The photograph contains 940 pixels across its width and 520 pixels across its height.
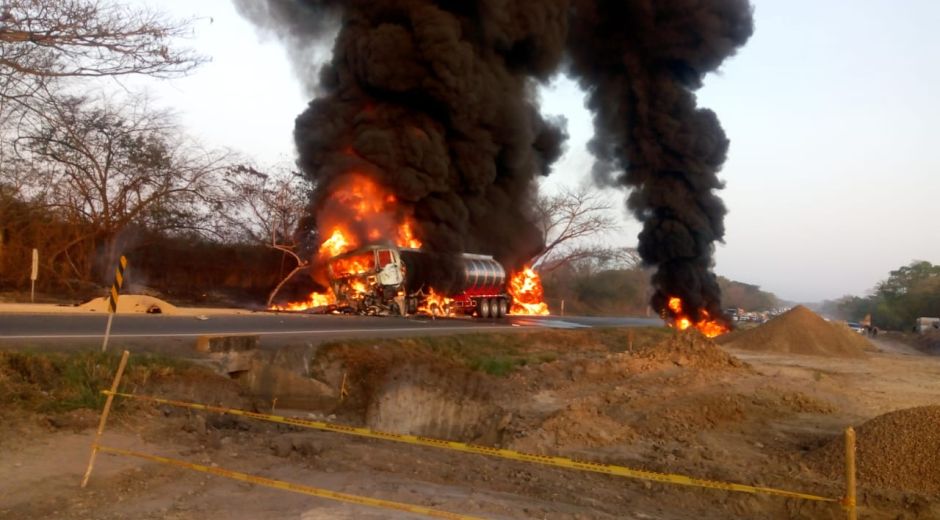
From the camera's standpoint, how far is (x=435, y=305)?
34.6m

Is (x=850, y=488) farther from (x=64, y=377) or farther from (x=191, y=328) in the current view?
(x=191, y=328)

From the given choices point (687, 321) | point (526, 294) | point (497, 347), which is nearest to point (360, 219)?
point (497, 347)

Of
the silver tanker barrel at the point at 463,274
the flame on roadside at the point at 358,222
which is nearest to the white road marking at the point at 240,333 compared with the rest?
the silver tanker barrel at the point at 463,274

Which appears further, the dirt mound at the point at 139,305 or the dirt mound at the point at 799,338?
the dirt mound at the point at 799,338

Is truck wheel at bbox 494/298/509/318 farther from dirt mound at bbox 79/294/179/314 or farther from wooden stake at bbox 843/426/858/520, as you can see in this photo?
wooden stake at bbox 843/426/858/520

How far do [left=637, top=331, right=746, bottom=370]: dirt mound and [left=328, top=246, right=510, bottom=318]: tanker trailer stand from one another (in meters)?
12.3

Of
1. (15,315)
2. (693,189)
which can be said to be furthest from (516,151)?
(15,315)

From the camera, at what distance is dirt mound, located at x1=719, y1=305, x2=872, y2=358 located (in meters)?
32.1

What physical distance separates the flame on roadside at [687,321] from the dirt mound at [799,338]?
110 centimetres

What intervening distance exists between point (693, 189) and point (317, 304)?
626 inches

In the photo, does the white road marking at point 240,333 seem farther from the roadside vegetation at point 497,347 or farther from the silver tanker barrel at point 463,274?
the silver tanker barrel at point 463,274

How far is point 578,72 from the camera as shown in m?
41.6

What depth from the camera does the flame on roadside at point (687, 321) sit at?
112 feet

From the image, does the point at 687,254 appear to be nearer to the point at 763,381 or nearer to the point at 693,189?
the point at 693,189
